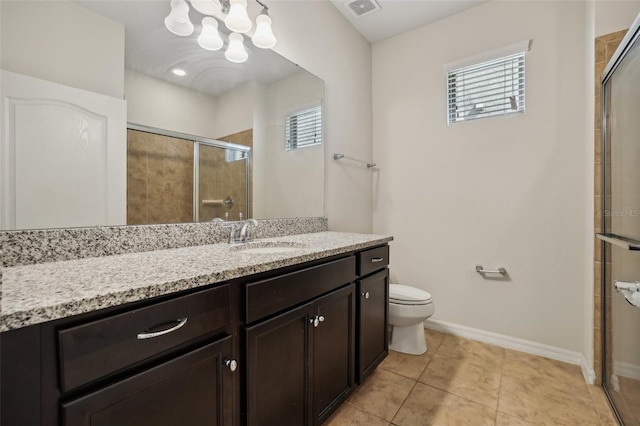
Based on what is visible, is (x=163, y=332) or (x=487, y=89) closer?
(x=163, y=332)

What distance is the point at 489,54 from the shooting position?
2137 mm

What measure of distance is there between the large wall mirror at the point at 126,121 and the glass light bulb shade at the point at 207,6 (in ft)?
0.16

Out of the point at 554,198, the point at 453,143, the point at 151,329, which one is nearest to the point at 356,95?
the point at 453,143

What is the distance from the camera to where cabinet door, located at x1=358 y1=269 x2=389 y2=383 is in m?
1.50

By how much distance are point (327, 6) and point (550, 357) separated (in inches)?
119

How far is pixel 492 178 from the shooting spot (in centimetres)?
215

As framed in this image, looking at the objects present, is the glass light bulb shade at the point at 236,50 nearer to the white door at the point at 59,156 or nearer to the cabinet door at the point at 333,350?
the white door at the point at 59,156

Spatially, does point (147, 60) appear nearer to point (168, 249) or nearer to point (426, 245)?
point (168, 249)

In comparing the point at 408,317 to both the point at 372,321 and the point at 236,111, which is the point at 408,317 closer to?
the point at 372,321

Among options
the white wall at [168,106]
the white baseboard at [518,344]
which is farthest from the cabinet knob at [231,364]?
the white baseboard at [518,344]

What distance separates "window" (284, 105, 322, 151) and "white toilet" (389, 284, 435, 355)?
4.07ft

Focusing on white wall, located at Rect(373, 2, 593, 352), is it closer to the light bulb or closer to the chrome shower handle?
the chrome shower handle

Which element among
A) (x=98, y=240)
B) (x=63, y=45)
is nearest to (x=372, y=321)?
(x=98, y=240)

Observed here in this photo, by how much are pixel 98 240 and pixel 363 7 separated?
241 centimetres
